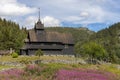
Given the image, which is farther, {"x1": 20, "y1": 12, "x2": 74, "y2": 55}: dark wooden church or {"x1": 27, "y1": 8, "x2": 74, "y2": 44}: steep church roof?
{"x1": 27, "y1": 8, "x2": 74, "y2": 44}: steep church roof

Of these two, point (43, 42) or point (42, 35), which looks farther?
point (42, 35)

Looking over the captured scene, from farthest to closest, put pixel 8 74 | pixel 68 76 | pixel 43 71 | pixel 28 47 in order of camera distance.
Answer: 1. pixel 28 47
2. pixel 43 71
3. pixel 8 74
4. pixel 68 76

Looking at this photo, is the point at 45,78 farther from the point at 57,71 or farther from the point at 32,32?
the point at 32,32

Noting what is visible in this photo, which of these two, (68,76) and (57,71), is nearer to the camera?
(68,76)

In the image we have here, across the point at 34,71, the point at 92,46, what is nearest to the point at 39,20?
the point at 92,46

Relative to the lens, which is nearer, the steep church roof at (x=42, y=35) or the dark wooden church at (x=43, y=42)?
the dark wooden church at (x=43, y=42)

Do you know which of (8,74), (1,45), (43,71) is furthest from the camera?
(1,45)

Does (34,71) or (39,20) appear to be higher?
(39,20)

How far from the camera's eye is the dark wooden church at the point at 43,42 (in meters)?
94.1

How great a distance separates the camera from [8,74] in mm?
30812

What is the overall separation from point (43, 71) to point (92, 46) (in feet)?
176

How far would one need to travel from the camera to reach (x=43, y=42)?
94.8 m

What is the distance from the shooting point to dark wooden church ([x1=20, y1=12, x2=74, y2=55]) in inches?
3706

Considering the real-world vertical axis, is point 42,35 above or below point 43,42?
above
